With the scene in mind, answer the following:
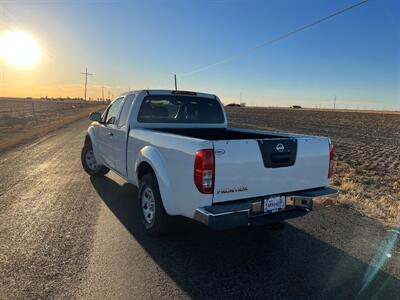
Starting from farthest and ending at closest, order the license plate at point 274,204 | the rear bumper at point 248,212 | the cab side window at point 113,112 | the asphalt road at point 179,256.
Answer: the cab side window at point 113,112 < the license plate at point 274,204 < the rear bumper at point 248,212 < the asphalt road at point 179,256

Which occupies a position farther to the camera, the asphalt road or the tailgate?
the tailgate

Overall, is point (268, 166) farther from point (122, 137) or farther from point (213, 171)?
point (122, 137)

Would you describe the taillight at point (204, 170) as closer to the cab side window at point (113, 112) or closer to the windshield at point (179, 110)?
the windshield at point (179, 110)


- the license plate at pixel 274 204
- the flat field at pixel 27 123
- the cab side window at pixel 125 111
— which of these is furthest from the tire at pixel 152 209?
the flat field at pixel 27 123

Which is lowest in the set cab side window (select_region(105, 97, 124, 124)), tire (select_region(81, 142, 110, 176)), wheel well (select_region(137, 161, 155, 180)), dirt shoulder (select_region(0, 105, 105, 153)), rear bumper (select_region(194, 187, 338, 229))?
dirt shoulder (select_region(0, 105, 105, 153))

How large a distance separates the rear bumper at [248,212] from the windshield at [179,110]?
2.51 m

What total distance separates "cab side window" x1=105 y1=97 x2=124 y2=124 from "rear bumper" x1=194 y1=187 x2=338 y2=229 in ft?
11.1

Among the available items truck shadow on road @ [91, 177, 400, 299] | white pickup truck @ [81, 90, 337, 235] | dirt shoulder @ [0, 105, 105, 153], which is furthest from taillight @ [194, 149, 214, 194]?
dirt shoulder @ [0, 105, 105, 153]

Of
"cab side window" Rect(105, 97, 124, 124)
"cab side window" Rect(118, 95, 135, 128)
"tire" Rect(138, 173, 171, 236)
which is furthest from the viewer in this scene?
"cab side window" Rect(105, 97, 124, 124)

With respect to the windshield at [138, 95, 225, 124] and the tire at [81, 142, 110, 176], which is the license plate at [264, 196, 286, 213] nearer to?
the windshield at [138, 95, 225, 124]

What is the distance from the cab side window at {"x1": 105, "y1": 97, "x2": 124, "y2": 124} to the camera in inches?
247

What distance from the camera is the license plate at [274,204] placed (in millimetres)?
3857

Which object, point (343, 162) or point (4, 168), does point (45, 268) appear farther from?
point (343, 162)

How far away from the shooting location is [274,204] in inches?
155
